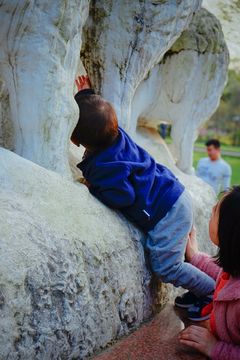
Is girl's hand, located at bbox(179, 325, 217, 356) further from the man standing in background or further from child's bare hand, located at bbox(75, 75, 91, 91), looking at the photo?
the man standing in background

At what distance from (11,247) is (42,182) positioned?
37cm

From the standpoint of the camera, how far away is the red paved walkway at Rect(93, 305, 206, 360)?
4.39ft

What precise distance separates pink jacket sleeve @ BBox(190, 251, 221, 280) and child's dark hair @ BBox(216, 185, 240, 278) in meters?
0.50

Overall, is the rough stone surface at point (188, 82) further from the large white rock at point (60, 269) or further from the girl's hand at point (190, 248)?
the large white rock at point (60, 269)

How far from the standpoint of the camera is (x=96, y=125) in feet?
5.32

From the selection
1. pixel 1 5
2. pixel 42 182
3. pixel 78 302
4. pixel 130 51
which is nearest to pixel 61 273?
pixel 78 302

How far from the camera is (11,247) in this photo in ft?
3.58

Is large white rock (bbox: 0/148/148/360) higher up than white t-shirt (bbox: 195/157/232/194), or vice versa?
large white rock (bbox: 0/148/148/360)

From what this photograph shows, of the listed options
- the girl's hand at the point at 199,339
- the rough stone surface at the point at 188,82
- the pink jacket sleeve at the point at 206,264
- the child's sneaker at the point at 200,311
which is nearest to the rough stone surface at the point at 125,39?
the rough stone surface at the point at 188,82

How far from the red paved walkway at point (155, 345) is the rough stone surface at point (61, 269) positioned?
55 mm

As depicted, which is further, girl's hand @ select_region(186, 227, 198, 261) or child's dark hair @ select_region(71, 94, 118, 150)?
girl's hand @ select_region(186, 227, 198, 261)

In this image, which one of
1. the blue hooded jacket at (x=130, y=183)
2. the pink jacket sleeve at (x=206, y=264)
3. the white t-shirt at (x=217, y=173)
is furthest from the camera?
the white t-shirt at (x=217, y=173)

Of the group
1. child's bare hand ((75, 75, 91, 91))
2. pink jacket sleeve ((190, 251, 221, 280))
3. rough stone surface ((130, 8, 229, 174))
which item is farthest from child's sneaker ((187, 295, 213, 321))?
rough stone surface ((130, 8, 229, 174))

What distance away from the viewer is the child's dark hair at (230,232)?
4.20 feet
